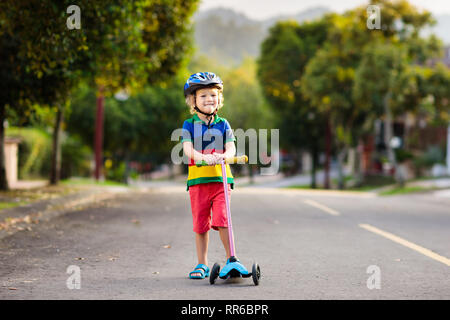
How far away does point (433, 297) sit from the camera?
496 centimetres

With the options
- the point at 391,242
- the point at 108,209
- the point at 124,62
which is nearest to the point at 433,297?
the point at 391,242

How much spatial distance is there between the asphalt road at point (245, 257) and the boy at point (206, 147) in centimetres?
55

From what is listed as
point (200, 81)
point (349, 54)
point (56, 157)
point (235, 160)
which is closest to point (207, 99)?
point (200, 81)

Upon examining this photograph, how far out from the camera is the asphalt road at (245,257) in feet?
17.1

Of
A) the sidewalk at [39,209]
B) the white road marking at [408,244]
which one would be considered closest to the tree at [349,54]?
the sidewalk at [39,209]

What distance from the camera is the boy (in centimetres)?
570

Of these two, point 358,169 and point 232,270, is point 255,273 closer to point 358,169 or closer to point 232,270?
point 232,270

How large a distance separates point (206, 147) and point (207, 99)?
0.43 metres

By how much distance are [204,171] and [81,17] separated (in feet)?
21.3

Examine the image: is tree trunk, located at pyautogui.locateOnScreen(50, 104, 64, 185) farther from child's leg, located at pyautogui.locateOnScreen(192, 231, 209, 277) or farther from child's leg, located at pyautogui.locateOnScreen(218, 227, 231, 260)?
child's leg, located at pyautogui.locateOnScreen(218, 227, 231, 260)

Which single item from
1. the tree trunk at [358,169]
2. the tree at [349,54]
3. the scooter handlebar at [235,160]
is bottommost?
the tree trunk at [358,169]

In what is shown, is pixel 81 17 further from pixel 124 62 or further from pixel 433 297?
pixel 433 297

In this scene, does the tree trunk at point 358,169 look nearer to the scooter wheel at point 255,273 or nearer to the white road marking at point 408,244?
the white road marking at point 408,244

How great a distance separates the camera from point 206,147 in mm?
5809
